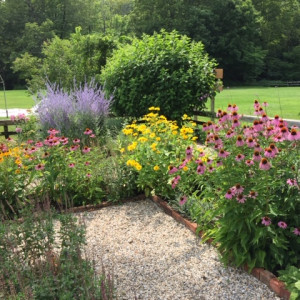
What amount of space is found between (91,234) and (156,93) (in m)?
4.48

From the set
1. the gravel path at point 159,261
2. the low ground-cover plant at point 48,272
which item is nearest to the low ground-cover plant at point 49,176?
the gravel path at point 159,261

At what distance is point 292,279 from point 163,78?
546 centimetres

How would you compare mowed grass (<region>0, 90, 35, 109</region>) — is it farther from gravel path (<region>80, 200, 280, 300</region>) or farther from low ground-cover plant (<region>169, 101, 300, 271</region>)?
low ground-cover plant (<region>169, 101, 300, 271</region>)

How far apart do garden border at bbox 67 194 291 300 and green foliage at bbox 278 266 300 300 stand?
0.15ft

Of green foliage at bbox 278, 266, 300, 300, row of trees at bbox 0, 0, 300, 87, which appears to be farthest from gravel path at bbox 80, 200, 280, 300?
row of trees at bbox 0, 0, 300, 87

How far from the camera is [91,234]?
3523 millimetres

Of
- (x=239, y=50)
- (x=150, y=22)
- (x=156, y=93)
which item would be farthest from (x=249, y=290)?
(x=239, y=50)

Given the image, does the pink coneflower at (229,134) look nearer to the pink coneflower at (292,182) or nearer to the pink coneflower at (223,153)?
the pink coneflower at (223,153)

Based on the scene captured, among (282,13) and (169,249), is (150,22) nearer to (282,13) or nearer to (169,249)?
(282,13)

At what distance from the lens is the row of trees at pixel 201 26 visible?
38.3m

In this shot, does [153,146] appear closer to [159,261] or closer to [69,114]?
[159,261]

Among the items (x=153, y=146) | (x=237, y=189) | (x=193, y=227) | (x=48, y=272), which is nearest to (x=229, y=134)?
(x=237, y=189)

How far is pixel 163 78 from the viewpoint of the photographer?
729cm

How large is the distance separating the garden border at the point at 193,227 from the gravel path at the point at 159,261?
0.14 feet
